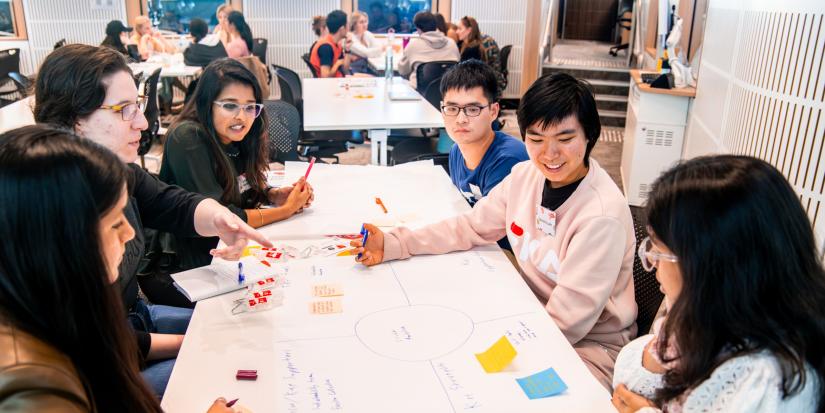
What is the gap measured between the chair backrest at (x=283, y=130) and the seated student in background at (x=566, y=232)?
6.39ft

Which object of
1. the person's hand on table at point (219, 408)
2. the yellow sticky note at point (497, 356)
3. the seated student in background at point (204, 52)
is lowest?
the yellow sticky note at point (497, 356)

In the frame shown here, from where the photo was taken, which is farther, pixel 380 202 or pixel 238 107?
pixel 380 202

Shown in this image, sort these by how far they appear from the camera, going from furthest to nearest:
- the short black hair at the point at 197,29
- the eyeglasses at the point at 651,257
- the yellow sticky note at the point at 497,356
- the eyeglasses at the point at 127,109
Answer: the short black hair at the point at 197,29
the eyeglasses at the point at 127,109
the yellow sticky note at the point at 497,356
the eyeglasses at the point at 651,257

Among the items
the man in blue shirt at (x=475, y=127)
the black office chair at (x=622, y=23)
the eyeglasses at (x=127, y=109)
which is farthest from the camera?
the black office chair at (x=622, y=23)

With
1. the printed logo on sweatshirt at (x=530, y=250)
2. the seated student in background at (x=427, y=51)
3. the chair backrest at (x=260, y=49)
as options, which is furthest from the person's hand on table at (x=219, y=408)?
the chair backrest at (x=260, y=49)

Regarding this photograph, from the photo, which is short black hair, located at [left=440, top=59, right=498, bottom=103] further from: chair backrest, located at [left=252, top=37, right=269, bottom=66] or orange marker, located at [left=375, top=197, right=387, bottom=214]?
chair backrest, located at [left=252, top=37, right=269, bottom=66]

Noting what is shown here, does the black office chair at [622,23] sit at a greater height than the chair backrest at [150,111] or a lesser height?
greater

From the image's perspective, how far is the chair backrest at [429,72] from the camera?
534 centimetres

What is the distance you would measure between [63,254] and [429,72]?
4.72m

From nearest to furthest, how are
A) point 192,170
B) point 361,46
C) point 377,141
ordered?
point 192,170 → point 377,141 → point 361,46

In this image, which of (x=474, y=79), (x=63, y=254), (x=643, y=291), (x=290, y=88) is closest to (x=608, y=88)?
(x=290, y=88)

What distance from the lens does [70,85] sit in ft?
5.94

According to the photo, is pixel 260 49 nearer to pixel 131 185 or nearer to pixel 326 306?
pixel 131 185

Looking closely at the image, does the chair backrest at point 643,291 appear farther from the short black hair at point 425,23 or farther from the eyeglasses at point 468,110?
the short black hair at point 425,23
